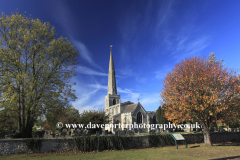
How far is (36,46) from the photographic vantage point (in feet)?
56.1

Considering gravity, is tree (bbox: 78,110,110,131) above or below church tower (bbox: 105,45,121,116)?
below

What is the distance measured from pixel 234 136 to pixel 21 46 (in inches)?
1079

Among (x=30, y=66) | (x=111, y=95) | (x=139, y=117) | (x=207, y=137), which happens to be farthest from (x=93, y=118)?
(x=111, y=95)

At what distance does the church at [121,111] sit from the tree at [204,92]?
28466 mm

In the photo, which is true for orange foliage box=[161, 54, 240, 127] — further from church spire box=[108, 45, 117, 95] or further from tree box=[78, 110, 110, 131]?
church spire box=[108, 45, 117, 95]

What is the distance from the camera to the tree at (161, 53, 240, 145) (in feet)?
44.8

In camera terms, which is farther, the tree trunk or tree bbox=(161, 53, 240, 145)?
the tree trunk

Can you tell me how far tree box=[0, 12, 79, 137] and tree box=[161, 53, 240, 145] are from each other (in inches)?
475

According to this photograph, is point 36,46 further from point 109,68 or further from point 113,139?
point 109,68

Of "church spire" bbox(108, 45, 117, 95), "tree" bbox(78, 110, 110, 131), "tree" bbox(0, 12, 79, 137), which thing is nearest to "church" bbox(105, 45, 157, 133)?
"church spire" bbox(108, 45, 117, 95)

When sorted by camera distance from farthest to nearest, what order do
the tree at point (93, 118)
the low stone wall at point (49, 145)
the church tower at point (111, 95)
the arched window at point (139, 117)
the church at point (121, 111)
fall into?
the church tower at point (111, 95) → the arched window at point (139, 117) → the church at point (121, 111) → the tree at point (93, 118) → the low stone wall at point (49, 145)

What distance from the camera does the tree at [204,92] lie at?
13.7m

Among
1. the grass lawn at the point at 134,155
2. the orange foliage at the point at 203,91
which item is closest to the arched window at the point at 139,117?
the orange foliage at the point at 203,91

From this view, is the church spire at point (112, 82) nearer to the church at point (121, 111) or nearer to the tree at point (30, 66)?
the church at point (121, 111)
